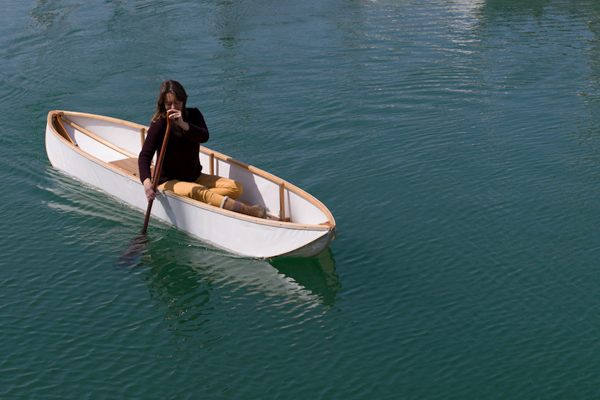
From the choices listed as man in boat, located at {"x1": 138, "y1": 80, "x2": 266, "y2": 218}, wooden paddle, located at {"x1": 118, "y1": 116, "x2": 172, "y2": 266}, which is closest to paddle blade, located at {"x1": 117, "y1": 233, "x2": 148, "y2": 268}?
wooden paddle, located at {"x1": 118, "y1": 116, "x2": 172, "y2": 266}

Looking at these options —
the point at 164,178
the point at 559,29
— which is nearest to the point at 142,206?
the point at 164,178

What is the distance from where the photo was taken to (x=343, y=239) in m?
9.23

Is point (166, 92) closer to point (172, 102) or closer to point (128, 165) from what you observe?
point (172, 102)

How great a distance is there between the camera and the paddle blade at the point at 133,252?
29.1 feet

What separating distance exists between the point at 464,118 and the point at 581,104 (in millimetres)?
2751

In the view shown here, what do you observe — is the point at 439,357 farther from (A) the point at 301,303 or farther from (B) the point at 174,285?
(B) the point at 174,285

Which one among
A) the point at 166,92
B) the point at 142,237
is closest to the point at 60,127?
the point at 142,237

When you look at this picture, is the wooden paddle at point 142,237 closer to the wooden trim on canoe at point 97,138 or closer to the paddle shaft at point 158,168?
the paddle shaft at point 158,168

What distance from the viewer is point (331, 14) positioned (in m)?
22.1

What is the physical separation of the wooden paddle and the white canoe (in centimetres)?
26

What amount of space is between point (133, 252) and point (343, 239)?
120 inches

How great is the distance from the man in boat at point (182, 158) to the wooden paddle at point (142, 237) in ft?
0.30

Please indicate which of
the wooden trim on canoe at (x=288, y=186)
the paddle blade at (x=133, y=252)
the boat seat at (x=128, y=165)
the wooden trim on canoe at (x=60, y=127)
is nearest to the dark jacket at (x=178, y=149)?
the wooden trim on canoe at (x=288, y=186)

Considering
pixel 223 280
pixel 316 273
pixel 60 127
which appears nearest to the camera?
pixel 223 280
